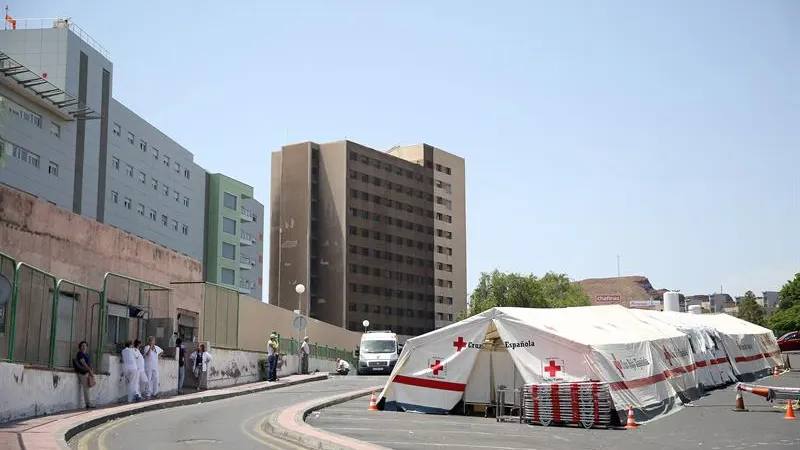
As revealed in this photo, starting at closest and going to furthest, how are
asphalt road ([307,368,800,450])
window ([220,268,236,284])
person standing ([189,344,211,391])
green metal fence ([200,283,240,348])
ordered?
1. asphalt road ([307,368,800,450])
2. person standing ([189,344,211,391])
3. green metal fence ([200,283,240,348])
4. window ([220,268,236,284])

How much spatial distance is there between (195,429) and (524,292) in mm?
97754

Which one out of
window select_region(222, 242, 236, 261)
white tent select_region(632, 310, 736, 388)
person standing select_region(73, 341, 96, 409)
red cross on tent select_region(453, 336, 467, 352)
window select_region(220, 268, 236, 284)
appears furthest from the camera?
window select_region(222, 242, 236, 261)

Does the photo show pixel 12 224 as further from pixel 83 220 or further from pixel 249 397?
pixel 249 397

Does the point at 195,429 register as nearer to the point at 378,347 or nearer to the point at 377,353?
the point at 377,353

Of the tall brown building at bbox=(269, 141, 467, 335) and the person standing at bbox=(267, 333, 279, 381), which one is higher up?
the tall brown building at bbox=(269, 141, 467, 335)

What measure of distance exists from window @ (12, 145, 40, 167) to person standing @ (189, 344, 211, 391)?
35046mm

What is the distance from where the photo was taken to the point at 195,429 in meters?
17.6

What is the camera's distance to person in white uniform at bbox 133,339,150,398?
82.1 ft

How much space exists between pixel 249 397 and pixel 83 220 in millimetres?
8090

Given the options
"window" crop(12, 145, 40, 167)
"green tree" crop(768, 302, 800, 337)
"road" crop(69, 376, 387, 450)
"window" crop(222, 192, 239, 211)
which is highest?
"window" crop(222, 192, 239, 211)

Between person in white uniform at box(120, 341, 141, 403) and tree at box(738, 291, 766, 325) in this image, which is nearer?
person in white uniform at box(120, 341, 141, 403)

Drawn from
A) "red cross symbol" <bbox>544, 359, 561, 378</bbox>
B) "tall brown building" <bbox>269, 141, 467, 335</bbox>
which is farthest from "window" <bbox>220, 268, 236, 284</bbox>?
"red cross symbol" <bbox>544, 359, 561, 378</bbox>

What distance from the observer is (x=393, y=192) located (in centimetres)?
13400

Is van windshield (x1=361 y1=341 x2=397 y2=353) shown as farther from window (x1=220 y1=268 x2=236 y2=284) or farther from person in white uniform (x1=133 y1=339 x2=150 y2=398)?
window (x1=220 y1=268 x2=236 y2=284)
